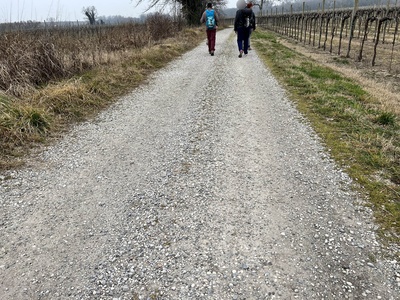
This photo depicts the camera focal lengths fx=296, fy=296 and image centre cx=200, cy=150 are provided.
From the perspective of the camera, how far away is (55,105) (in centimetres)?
583

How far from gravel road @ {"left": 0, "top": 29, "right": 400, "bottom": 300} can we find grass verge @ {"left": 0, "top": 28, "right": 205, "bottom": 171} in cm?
39

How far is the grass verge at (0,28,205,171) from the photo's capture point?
4.50 meters

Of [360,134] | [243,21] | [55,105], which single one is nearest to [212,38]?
[243,21]

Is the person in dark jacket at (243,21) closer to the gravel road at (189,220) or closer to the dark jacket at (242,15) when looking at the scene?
the dark jacket at (242,15)

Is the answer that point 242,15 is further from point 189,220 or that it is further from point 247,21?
point 189,220

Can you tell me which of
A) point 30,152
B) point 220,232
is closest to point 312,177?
point 220,232

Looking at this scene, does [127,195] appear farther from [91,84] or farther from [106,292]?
[91,84]

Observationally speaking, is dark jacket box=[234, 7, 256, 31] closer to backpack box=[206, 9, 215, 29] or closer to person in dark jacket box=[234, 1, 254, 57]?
person in dark jacket box=[234, 1, 254, 57]

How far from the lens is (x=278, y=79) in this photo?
860 centimetres

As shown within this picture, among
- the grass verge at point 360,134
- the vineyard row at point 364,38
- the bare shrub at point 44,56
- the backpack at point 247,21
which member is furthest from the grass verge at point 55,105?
the vineyard row at point 364,38

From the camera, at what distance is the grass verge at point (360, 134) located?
310 cm

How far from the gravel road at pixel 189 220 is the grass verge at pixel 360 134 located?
19 centimetres

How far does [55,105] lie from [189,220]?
4.30 m

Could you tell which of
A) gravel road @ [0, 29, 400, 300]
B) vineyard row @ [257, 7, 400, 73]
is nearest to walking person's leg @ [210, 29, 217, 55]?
vineyard row @ [257, 7, 400, 73]
